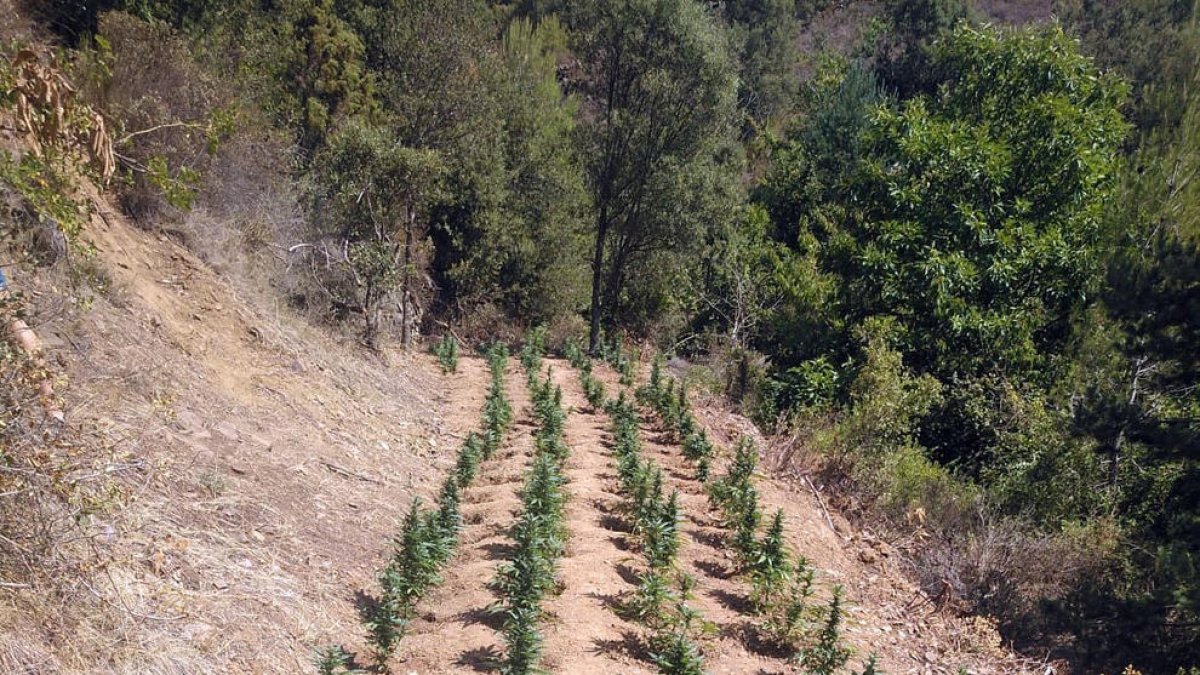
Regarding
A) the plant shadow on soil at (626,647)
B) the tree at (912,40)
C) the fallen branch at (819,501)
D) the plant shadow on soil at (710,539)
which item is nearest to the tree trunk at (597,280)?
the fallen branch at (819,501)

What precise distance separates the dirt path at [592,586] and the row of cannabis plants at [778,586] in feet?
3.42

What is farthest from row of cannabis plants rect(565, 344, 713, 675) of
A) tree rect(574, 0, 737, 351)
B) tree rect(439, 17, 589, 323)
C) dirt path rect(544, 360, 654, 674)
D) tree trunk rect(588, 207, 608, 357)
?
tree rect(439, 17, 589, 323)

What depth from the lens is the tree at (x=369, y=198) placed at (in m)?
15.0

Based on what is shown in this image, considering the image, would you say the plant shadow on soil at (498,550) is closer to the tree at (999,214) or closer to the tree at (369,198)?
the tree at (369,198)

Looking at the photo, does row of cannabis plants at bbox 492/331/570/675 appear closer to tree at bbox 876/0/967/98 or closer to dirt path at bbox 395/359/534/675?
dirt path at bbox 395/359/534/675

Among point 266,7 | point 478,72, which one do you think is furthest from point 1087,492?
point 266,7

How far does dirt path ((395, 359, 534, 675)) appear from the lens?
557 centimetres

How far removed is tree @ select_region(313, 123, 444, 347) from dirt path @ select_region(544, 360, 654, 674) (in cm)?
576

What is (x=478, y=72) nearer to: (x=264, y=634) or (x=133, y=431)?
(x=133, y=431)

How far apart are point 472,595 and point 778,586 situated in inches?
95.9

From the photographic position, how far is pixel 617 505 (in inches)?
357

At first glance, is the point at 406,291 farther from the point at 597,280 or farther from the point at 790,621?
the point at 790,621

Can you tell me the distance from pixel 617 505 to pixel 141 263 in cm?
607

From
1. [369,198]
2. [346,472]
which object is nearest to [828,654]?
[346,472]
